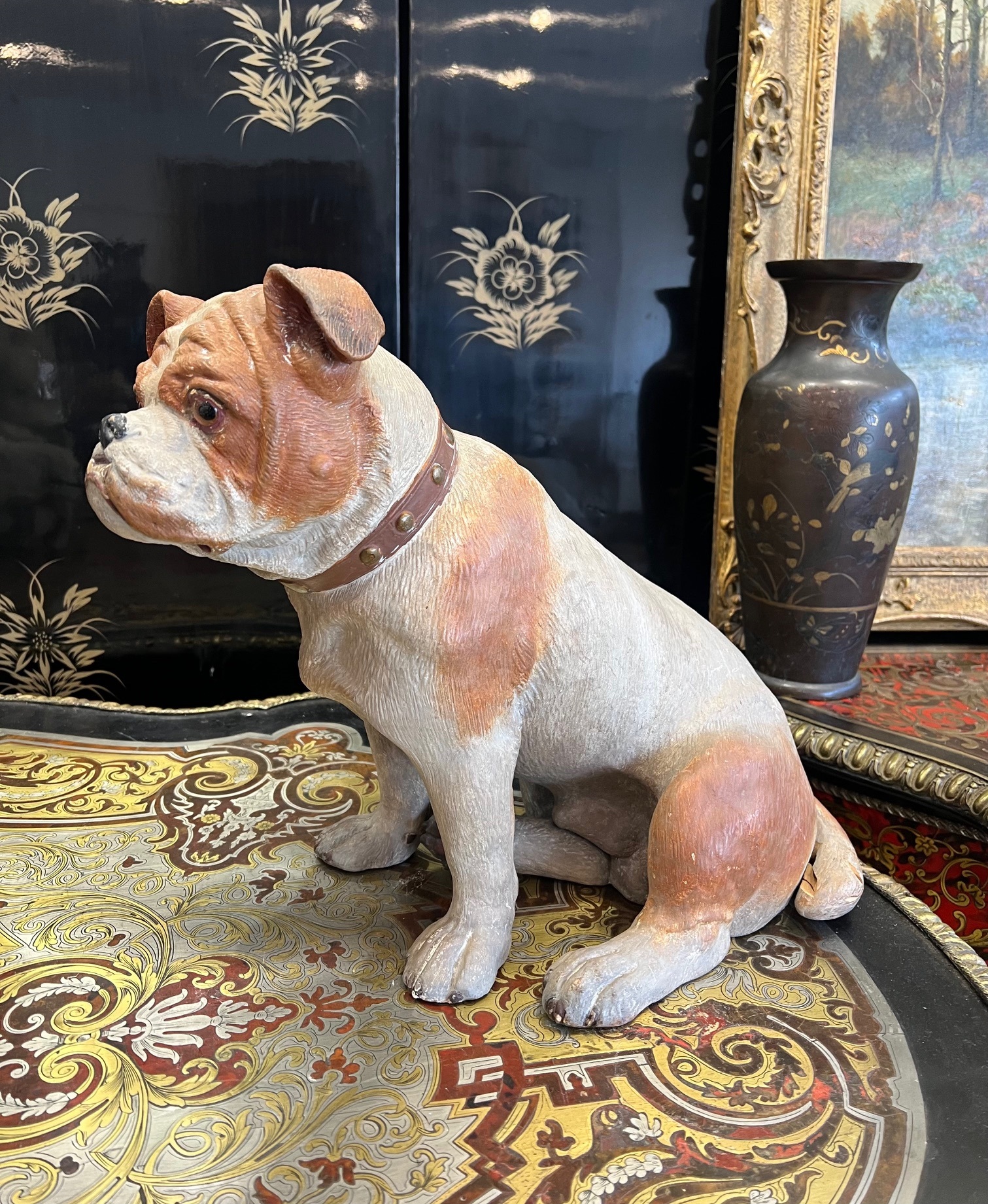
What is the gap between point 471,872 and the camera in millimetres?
769

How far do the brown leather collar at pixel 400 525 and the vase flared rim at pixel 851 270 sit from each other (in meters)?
0.70

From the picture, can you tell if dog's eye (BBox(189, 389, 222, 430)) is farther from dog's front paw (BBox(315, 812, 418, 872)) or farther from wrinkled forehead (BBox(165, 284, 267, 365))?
dog's front paw (BBox(315, 812, 418, 872))

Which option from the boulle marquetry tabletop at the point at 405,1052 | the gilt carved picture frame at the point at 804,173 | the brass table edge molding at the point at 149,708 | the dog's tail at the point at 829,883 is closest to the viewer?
the boulle marquetry tabletop at the point at 405,1052

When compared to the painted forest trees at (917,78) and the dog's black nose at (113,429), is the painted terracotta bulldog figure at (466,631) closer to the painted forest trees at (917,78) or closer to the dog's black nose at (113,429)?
the dog's black nose at (113,429)

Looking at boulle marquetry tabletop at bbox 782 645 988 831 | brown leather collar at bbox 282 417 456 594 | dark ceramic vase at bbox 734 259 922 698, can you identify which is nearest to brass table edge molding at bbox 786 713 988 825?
boulle marquetry tabletop at bbox 782 645 988 831

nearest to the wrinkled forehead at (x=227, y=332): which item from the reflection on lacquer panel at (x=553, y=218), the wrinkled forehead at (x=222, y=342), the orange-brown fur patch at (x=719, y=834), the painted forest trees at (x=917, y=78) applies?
the wrinkled forehead at (x=222, y=342)

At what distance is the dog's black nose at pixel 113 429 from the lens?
2.14 feet

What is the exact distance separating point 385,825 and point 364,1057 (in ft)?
0.87

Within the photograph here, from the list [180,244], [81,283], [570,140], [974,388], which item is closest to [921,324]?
[974,388]

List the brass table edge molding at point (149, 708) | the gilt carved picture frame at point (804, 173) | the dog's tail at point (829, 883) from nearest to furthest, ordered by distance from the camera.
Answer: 1. the dog's tail at point (829, 883)
2. the brass table edge molding at point (149, 708)
3. the gilt carved picture frame at point (804, 173)

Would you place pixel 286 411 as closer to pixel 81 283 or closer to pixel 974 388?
pixel 81 283

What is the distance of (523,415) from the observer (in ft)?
4.73

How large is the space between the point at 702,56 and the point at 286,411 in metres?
1.05

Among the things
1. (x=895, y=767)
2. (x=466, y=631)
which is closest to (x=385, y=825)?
(x=466, y=631)
